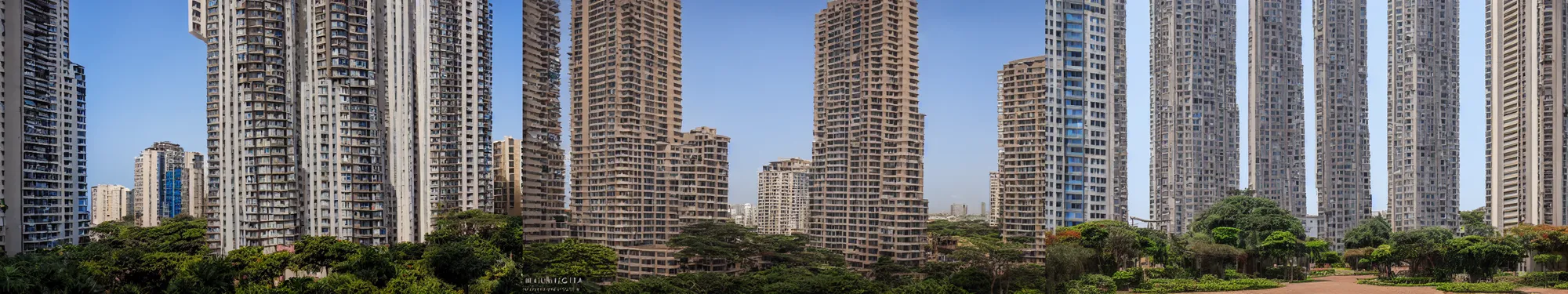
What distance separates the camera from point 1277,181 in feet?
52.1

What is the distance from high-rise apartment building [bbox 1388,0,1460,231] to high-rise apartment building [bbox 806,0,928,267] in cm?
1233

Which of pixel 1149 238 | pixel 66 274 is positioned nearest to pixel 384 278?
pixel 66 274

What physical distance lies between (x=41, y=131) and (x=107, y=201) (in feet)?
13.0

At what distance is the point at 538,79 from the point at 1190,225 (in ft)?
43.4

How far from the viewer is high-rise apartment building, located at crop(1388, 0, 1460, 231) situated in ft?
46.7

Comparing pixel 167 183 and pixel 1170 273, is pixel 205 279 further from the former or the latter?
pixel 1170 273

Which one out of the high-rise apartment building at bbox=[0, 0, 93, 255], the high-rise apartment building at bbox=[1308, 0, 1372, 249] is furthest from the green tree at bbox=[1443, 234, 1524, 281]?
the high-rise apartment building at bbox=[0, 0, 93, 255]

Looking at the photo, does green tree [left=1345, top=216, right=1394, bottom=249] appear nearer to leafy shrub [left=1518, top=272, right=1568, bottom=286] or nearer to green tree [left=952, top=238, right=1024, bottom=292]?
leafy shrub [left=1518, top=272, right=1568, bottom=286]

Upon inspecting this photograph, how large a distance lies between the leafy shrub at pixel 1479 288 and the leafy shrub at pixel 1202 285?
1.92m

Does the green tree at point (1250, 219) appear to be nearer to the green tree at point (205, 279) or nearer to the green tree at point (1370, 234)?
the green tree at point (1370, 234)

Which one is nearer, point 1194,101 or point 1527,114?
point 1527,114

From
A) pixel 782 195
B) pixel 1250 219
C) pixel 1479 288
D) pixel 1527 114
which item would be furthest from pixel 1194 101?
pixel 782 195

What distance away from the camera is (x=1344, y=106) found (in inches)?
611

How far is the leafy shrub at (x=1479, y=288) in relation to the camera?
1016 centimetres
